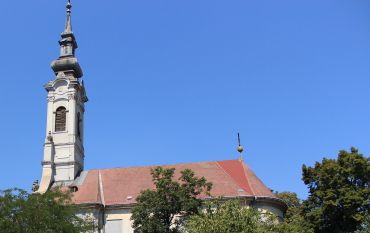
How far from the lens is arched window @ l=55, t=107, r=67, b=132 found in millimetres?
47031

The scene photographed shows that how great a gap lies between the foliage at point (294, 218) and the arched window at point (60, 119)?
66.8ft

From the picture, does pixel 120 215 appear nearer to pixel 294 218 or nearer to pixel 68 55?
pixel 294 218

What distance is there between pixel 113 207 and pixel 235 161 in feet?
35.0

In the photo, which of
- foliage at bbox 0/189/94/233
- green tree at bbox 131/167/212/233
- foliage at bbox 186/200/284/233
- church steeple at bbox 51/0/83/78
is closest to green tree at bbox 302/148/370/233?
foliage at bbox 186/200/284/233

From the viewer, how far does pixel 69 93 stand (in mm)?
47594

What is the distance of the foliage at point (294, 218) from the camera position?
2952 cm

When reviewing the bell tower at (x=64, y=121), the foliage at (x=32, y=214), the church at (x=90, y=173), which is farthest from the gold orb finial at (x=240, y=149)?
the foliage at (x=32, y=214)

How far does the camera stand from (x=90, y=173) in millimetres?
45406

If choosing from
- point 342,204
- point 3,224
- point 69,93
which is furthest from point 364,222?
point 69,93

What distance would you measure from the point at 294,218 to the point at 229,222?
29.6ft

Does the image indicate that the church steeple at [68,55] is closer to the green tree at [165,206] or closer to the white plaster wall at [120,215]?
the white plaster wall at [120,215]

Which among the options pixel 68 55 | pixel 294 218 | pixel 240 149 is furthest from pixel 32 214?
pixel 68 55

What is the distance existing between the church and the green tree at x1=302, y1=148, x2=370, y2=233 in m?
4.67

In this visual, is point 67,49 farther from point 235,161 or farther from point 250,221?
point 250,221
